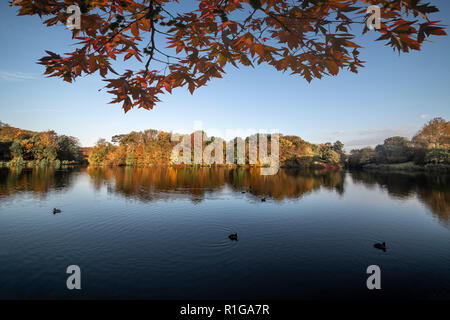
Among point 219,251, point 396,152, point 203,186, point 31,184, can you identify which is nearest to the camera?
point 219,251

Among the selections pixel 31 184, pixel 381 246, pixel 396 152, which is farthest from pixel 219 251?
pixel 396 152

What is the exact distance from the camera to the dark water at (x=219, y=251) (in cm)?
623

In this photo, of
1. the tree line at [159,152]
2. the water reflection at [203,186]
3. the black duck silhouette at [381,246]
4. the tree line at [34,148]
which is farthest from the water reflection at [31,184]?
the tree line at [159,152]

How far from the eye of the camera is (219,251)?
864 cm

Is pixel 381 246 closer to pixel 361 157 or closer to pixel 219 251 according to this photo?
pixel 219 251

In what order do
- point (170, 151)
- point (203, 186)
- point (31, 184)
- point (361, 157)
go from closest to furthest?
point (31, 184) < point (203, 186) < point (361, 157) < point (170, 151)

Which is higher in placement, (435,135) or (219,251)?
(435,135)

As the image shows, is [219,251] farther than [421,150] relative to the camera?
No

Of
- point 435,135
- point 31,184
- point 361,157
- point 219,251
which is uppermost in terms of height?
point 435,135
